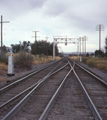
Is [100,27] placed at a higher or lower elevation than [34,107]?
higher

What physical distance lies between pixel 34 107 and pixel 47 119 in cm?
117

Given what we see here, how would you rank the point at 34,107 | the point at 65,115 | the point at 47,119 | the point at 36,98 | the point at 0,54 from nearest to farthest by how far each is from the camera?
the point at 47,119 → the point at 65,115 → the point at 34,107 → the point at 36,98 → the point at 0,54

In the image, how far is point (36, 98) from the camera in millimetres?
6715

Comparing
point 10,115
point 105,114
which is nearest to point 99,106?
point 105,114

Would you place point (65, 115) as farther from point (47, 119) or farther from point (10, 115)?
point (10, 115)

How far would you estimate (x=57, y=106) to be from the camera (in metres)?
5.68

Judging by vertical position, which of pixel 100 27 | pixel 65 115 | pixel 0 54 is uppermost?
pixel 100 27

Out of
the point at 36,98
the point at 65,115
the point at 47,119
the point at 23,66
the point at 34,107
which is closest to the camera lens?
the point at 47,119

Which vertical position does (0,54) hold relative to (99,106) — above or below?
above

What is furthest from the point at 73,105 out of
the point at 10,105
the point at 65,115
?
the point at 10,105

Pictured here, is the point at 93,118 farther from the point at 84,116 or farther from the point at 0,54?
the point at 0,54

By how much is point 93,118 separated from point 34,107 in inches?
82.6

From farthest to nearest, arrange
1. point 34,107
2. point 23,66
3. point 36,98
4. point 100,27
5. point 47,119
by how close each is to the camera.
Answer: point 100,27
point 23,66
point 36,98
point 34,107
point 47,119

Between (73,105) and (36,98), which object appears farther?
(36,98)
